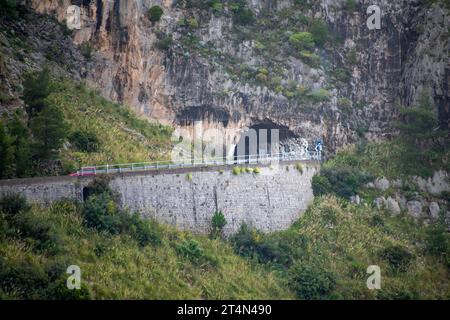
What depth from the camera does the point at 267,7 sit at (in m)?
83.2

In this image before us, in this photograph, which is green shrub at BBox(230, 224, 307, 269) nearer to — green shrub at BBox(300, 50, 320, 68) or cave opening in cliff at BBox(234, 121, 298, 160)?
cave opening in cliff at BBox(234, 121, 298, 160)

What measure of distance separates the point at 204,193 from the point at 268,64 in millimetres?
19530

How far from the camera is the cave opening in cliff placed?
77438 millimetres

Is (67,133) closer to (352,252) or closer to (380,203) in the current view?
(352,252)

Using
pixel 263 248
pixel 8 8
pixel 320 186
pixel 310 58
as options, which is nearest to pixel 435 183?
pixel 320 186

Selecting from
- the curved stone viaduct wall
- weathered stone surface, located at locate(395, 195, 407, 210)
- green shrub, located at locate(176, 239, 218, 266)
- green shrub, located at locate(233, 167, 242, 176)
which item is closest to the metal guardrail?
green shrub, located at locate(233, 167, 242, 176)

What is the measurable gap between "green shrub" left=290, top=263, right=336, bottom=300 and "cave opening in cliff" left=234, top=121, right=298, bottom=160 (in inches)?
639

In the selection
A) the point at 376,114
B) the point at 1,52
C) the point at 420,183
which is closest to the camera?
the point at 1,52

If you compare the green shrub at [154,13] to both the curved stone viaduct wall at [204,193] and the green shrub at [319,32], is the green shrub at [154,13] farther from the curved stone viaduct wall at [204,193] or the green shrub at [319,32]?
the curved stone viaduct wall at [204,193]

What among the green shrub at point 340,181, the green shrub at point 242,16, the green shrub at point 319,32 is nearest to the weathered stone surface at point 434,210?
the green shrub at point 340,181

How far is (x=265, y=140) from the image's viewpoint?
3091 inches

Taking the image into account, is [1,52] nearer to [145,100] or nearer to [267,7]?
[145,100]

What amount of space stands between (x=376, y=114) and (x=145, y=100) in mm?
19852
